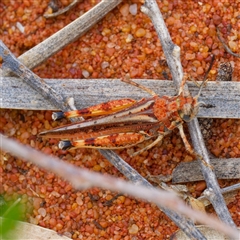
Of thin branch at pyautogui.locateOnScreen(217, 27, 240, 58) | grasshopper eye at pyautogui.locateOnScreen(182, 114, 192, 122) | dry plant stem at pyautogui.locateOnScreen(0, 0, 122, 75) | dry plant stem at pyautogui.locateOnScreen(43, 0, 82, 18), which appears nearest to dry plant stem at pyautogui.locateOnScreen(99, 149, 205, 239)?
grasshopper eye at pyautogui.locateOnScreen(182, 114, 192, 122)

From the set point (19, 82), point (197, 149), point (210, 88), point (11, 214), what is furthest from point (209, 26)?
point (11, 214)

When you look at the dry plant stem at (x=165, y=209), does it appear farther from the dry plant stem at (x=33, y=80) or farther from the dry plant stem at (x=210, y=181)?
the dry plant stem at (x=33, y=80)

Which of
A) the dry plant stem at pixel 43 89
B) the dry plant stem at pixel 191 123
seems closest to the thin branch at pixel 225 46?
the dry plant stem at pixel 191 123

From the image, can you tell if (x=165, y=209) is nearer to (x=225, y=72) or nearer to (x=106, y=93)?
(x=106, y=93)

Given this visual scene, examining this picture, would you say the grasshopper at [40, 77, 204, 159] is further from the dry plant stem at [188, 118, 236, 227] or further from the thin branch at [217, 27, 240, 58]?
the thin branch at [217, 27, 240, 58]

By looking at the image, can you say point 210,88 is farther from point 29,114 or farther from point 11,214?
point 11,214

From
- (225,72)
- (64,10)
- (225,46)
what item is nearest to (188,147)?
(225,72)
